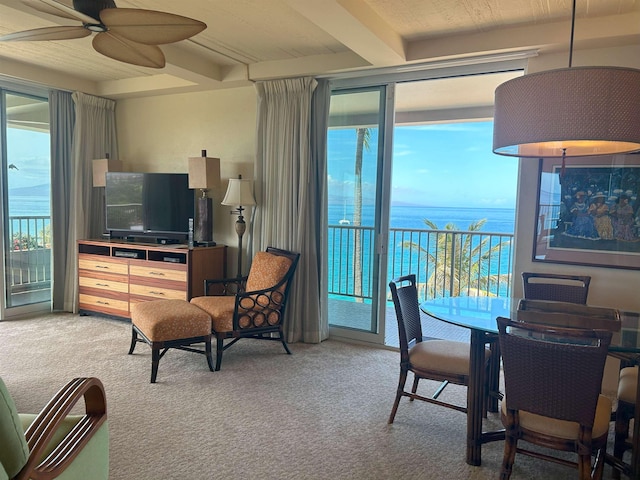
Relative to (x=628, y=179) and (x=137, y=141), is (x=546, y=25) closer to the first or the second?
(x=628, y=179)

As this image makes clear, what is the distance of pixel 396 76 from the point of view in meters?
4.06

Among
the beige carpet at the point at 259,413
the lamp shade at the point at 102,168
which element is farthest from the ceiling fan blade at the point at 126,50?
the lamp shade at the point at 102,168

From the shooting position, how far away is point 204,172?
457 centimetres

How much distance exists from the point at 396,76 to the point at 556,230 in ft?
6.13

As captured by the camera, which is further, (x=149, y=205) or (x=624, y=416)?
(x=149, y=205)

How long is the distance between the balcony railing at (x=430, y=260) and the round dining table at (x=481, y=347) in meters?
1.73

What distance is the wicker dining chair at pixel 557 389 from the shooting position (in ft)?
5.98

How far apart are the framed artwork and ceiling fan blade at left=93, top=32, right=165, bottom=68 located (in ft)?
9.42

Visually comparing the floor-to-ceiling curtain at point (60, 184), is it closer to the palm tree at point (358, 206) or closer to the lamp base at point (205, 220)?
the lamp base at point (205, 220)

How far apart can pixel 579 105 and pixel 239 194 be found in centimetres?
309

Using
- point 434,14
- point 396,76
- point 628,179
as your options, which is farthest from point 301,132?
point 628,179

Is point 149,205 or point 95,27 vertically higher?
point 95,27

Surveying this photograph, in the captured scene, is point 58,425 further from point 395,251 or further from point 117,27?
point 395,251

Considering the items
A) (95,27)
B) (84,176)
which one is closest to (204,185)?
(84,176)
